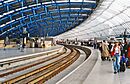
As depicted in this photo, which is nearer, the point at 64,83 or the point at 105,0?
the point at 64,83

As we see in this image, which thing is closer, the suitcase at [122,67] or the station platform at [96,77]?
the station platform at [96,77]

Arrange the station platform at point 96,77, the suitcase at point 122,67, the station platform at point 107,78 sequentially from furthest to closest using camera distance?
the suitcase at point 122,67 → the station platform at point 96,77 → the station platform at point 107,78

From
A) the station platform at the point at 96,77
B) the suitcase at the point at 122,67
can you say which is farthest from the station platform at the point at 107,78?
the suitcase at the point at 122,67

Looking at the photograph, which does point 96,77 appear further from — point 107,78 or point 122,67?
point 122,67

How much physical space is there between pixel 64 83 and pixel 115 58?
3570mm

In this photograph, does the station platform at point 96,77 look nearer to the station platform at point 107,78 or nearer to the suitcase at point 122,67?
the station platform at point 107,78

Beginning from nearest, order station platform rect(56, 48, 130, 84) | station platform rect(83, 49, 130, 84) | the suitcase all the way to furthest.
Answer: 1. station platform rect(83, 49, 130, 84)
2. station platform rect(56, 48, 130, 84)
3. the suitcase

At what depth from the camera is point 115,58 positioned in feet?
46.8

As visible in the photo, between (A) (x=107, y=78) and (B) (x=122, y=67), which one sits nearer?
(A) (x=107, y=78)

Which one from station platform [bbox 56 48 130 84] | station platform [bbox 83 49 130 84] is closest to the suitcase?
station platform [bbox 56 48 130 84]

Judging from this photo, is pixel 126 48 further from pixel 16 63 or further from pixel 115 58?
pixel 16 63

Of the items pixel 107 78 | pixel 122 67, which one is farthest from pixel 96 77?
pixel 122 67

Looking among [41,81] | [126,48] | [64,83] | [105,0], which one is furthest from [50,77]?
[105,0]

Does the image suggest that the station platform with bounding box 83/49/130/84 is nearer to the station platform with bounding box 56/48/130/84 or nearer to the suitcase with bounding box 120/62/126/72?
the station platform with bounding box 56/48/130/84
